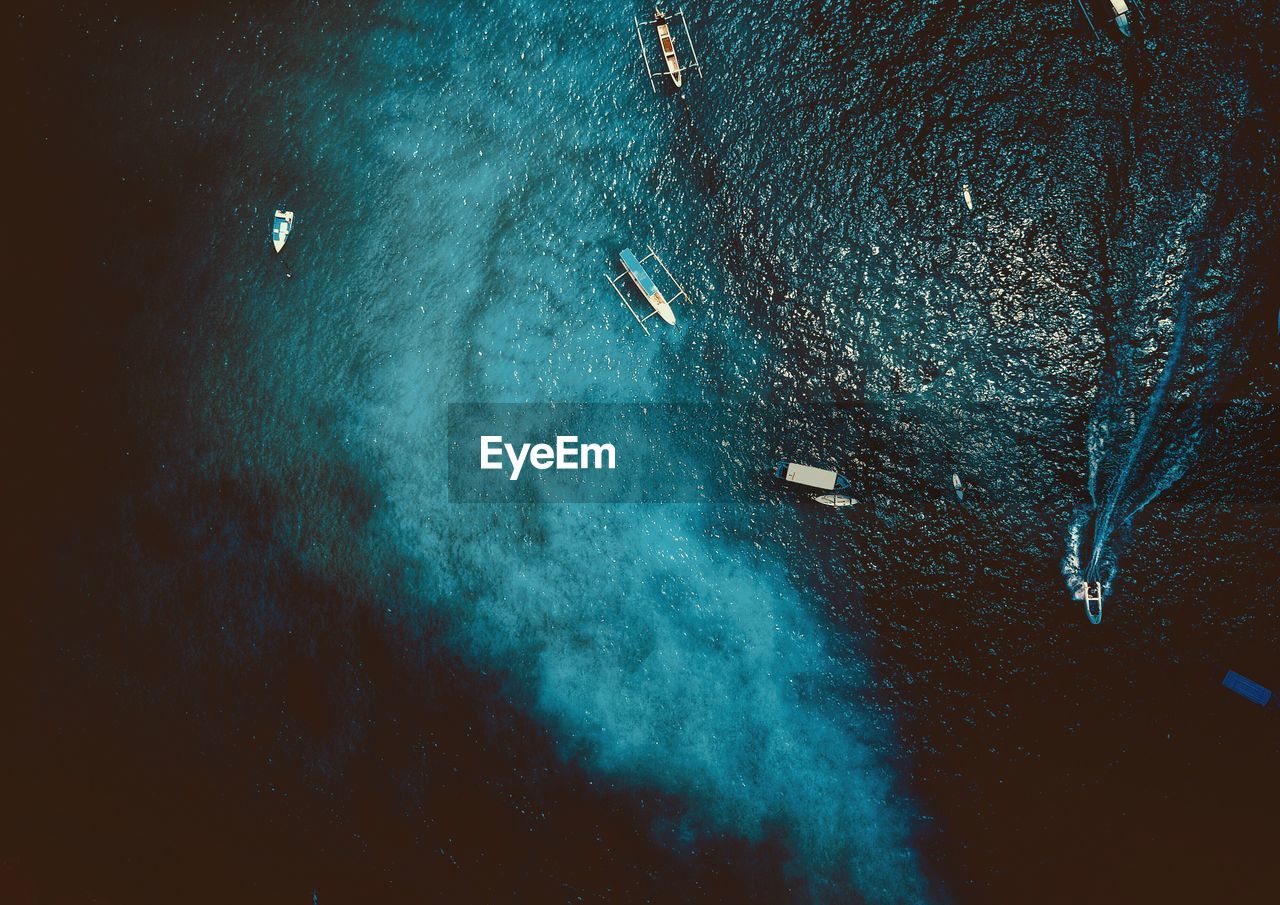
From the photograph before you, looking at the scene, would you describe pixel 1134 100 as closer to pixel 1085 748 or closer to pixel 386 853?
pixel 1085 748

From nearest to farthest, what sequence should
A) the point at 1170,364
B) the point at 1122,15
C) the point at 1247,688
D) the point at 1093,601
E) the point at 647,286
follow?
the point at 1247,688 → the point at 1093,601 → the point at 1170,364 → the point at 1122,15 → the point at 647,286

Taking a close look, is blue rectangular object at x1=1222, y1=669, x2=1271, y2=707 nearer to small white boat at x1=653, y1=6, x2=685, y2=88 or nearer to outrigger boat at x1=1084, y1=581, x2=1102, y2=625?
outrigger boat at x1=1084, y1=581, x2=1102, y2=625

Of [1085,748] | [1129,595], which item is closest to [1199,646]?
[1129,595]

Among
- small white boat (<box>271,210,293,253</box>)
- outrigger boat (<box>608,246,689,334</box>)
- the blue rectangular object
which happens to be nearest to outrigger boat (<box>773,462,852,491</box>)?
outrigger boat (<box>608,246,689,334</box>)

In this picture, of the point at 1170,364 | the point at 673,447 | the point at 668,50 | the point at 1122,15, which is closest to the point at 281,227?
the point at 668,50

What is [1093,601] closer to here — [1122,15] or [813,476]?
[813,476]

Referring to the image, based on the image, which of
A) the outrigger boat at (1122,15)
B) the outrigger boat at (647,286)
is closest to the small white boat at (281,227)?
the outrigger boat at (647,286)
